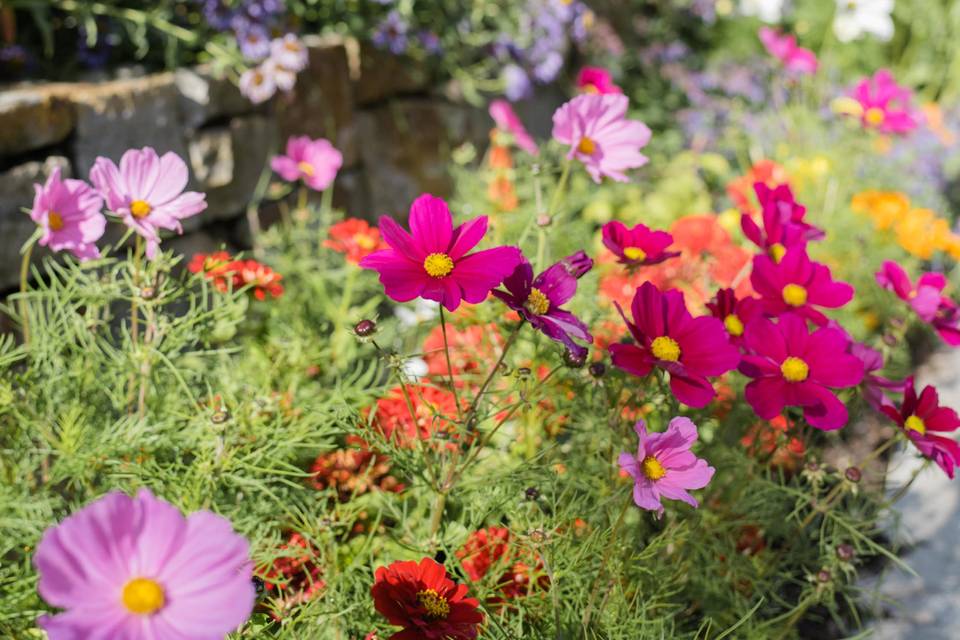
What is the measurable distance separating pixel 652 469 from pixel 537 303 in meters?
0.23

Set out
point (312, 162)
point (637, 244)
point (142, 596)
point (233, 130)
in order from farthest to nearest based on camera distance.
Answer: point (233, 130), point (312, 162), point (637, 244), point (142, 596)

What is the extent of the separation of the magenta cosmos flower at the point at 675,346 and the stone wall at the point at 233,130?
1352mm

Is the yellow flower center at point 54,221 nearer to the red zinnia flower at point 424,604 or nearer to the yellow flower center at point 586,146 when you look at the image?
the red zinnia flower at point 424,604

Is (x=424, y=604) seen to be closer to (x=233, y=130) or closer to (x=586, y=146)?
(x=586, y=146)

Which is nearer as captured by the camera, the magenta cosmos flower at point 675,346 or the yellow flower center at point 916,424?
the magenta cosmos flower at point 675,346

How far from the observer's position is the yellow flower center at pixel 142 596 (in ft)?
2.09

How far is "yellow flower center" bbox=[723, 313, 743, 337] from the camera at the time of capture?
3.94 feet

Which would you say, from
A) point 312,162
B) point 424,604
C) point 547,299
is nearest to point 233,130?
point 312,162

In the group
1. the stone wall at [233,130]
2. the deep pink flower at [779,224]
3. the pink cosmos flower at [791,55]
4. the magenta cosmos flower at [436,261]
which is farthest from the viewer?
the pink cosmos flower at [791,55]

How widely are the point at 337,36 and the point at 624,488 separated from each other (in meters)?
1.90

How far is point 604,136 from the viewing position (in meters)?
1.34

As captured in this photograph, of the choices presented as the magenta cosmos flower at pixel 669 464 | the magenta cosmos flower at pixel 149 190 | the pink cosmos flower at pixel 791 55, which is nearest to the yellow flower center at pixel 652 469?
the magenta cosmos flower at pixel 669 464

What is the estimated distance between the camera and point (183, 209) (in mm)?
1175

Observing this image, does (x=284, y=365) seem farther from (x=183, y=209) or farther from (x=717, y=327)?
(x=717, y=327)
